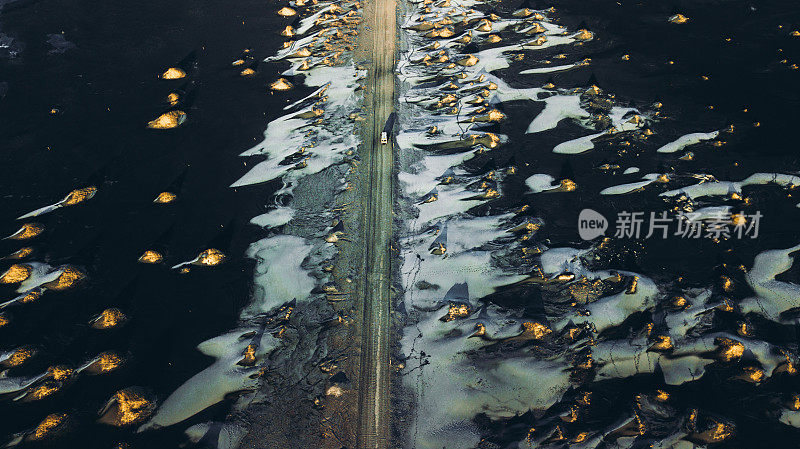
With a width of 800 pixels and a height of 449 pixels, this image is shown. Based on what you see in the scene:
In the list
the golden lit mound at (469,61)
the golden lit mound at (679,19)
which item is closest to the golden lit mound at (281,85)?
the golden lit mound at (469,61)

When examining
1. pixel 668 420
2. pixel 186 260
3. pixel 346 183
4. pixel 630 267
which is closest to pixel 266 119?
pixel 346 183

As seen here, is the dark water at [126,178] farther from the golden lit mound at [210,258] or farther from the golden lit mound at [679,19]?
the golden lit mound at [679,19]

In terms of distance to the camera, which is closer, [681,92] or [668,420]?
[668,420]

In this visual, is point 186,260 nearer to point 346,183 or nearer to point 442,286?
point 346,183

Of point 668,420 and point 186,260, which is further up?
point 186,260

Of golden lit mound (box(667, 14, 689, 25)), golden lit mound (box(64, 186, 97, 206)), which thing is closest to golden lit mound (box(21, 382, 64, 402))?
golden lit mound (box(64, 186, 97, 206))

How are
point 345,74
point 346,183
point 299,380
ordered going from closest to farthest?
point 299,380, point 346,183, point 345,74

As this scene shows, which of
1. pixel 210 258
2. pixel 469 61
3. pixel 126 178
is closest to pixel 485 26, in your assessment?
pixel 469 61
